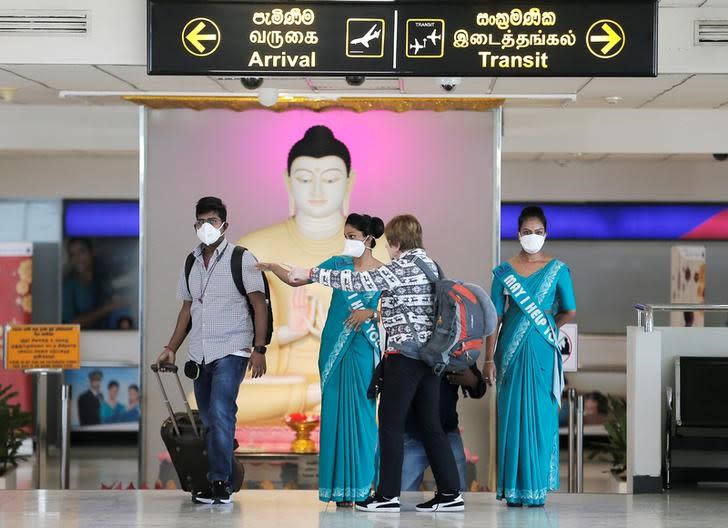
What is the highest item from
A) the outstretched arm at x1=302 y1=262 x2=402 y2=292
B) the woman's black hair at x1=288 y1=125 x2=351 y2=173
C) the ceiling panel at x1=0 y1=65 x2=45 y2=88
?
the ceiling panel at x1=0 y1=65 x2=45 y2=88

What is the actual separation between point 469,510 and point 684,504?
1.19 meters

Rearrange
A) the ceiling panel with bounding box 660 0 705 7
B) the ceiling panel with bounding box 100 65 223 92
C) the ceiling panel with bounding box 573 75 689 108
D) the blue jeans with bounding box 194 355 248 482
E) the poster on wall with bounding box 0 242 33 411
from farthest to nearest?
1. the poster on wall with bounding box 0 242 33 411
2. the ceiling panel with bounding box 573 75 689 108
3. the ceiling panel with bounding box 100 65 223 92
4. the ceiling panel with bounding box 660 0 705 7
5. the blue jeans with bounding box 194 355 248 482

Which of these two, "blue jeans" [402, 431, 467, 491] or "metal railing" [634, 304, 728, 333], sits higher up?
"metal railing" [634, 304, 728, 333]

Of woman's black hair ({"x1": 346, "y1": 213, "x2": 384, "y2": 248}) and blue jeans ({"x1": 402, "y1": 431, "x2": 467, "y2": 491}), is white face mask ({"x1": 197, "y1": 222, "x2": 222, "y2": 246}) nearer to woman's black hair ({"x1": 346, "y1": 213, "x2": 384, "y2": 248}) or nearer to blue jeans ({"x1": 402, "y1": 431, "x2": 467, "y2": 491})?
woman's black hair ({"x1": 346, "y1": 213, "x2": 384, "y2": 248})

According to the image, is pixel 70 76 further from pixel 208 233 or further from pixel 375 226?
pixel 375 226

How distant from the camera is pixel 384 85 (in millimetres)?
8586

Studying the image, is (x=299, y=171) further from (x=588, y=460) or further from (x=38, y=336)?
(x=588, y=460)

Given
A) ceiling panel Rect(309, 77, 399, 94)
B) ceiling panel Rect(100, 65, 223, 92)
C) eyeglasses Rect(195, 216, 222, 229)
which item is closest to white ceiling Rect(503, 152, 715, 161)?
ceiling panel Rect(309, 77, 399, 94)

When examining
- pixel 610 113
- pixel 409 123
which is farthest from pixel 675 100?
pixel 409 123

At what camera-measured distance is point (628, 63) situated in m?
6.18

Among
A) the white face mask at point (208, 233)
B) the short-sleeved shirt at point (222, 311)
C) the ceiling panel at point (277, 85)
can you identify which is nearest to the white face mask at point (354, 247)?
the short-sleeved shirt at point (222, 311)

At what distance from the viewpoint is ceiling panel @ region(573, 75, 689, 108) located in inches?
320

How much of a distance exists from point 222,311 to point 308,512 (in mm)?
1078

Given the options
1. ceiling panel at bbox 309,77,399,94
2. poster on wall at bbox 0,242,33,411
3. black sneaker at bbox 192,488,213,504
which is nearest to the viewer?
black sneaker at bbox 192,488,213,504
